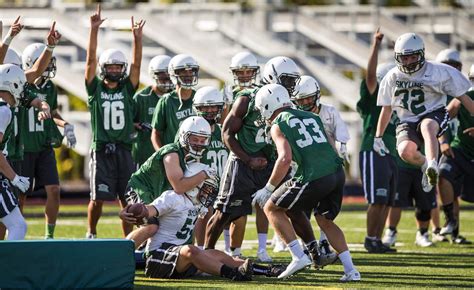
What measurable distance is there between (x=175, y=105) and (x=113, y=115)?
0.85m

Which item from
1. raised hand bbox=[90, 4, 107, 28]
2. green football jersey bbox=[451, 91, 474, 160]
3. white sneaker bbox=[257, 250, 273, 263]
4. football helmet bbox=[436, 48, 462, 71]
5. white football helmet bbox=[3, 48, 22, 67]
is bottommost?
white sneaker bbox=[257, 250, 273, 263]

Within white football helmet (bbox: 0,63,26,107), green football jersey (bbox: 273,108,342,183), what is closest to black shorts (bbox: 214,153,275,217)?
green football jersey (bbox: 273,108,342,183)

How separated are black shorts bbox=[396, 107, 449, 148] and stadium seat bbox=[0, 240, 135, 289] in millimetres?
3529

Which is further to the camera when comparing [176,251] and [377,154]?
[377,154]

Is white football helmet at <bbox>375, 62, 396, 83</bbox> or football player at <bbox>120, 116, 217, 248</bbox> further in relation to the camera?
white football helmet at <bbox>375, 62, 396, 83</bbox>

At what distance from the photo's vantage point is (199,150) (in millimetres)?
10633

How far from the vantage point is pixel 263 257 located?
12133 millimetres

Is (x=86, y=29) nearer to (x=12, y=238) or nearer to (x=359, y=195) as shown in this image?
(x=359, y=195)

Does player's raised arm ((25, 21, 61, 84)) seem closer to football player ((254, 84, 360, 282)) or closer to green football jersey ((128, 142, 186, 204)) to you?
green football jersey ((128, 142, 186, 204))

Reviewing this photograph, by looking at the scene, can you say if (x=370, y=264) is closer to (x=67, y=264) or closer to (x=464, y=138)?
(x=464, y=138)

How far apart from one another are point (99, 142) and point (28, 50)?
121 centimetres

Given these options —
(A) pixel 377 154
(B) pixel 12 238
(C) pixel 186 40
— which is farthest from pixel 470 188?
(C) pixel 186 40

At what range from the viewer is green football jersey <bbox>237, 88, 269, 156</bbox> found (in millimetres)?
11793

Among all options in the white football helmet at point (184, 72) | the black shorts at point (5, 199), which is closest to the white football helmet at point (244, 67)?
the white football helmet at point (184, 72)
